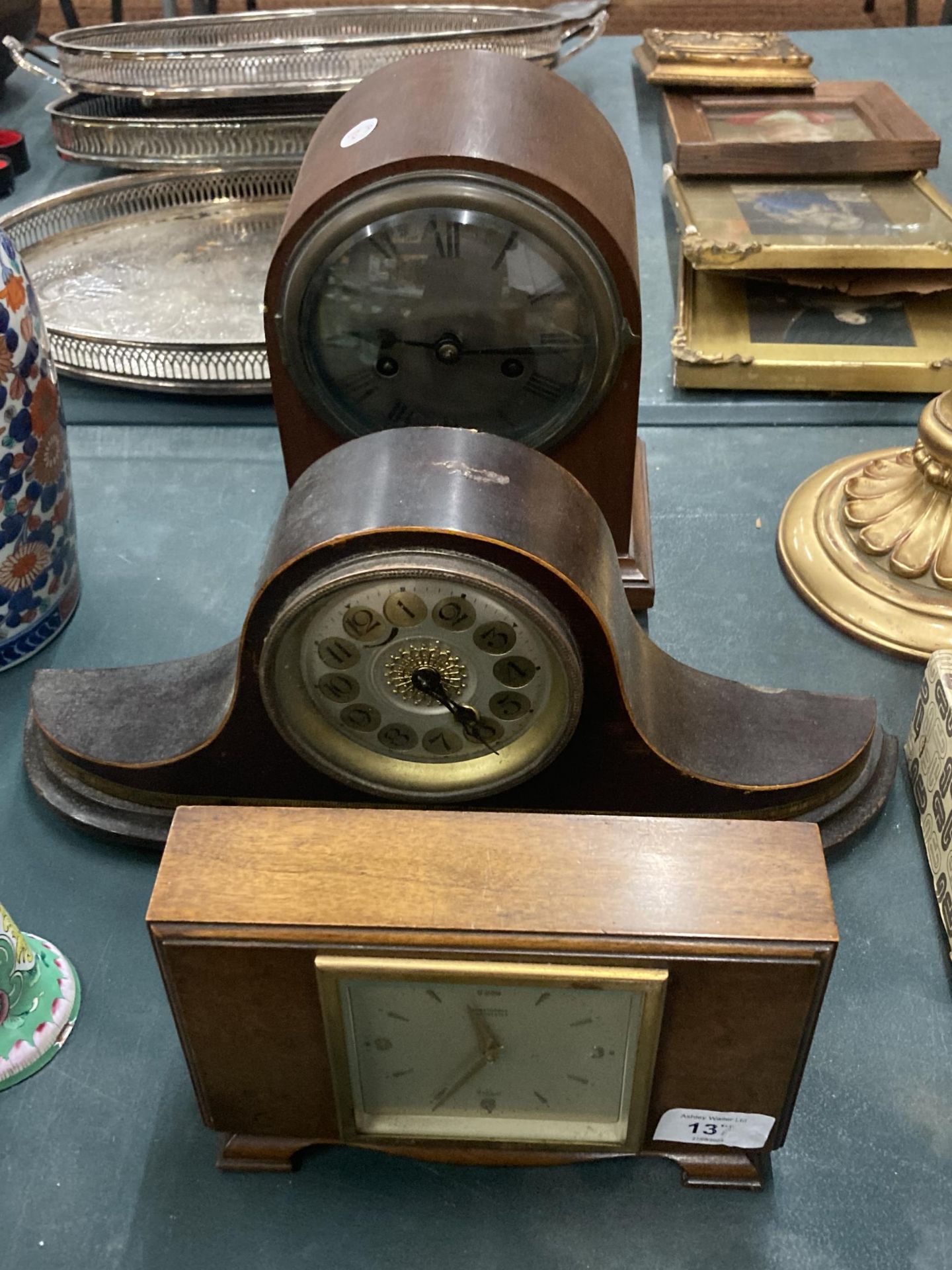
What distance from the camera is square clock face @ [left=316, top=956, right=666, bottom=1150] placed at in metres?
0.92

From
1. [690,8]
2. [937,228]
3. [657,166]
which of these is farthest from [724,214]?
[690,8]

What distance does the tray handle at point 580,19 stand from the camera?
3080mm

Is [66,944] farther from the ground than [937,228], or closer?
closer

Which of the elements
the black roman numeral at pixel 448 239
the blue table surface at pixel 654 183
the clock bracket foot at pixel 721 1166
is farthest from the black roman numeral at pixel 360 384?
the clock bracket foot at pixel 721 1166

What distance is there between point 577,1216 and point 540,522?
2.20 ft

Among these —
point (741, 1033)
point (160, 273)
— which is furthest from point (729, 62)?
point (741, 1033)

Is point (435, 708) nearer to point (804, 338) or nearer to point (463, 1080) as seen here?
point (463, 1080)

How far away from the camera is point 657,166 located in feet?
10.1

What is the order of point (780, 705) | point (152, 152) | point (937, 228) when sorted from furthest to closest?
point (152, 152)
point (937, 228)
point (780, 705)

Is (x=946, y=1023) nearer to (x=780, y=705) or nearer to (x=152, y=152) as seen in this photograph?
(x=780, y=705)

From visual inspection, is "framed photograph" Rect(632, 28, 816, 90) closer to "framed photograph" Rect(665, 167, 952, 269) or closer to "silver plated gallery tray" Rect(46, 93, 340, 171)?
"framed photograph" Rect(665, 167, 952, 269)

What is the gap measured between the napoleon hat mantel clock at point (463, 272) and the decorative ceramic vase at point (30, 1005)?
796mm

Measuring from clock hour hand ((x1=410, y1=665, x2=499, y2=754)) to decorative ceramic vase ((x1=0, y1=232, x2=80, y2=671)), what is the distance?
2.30 feet

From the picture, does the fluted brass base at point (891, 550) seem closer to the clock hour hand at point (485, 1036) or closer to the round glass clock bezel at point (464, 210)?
the round glass clock bezel at point (464, 210)
